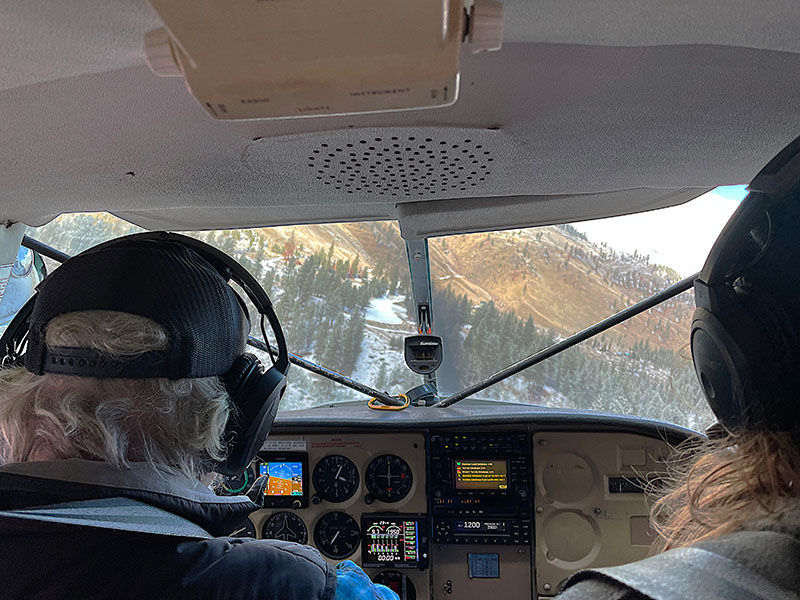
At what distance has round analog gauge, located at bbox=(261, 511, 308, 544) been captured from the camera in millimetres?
2826

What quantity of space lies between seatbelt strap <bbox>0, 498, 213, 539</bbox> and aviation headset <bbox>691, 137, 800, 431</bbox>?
666 millimetres

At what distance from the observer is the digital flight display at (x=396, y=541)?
8.95ft

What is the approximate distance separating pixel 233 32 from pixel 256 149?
686mm

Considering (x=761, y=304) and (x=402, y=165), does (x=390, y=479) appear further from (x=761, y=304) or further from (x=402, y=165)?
(x=761, y=304)

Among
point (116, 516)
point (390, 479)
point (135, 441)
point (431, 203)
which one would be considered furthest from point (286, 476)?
point (116, 516)

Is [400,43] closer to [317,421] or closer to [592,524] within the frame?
[317,421]

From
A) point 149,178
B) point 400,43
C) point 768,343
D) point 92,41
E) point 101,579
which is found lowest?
point 101,579

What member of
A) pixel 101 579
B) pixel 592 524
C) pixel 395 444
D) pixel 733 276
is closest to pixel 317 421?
pixel 395 444

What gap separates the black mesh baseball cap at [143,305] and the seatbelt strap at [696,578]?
2.24 ft

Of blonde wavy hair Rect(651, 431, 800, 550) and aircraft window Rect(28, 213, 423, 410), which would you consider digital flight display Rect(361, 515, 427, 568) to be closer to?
aircraft window Rect(28, 213, 423, 410)

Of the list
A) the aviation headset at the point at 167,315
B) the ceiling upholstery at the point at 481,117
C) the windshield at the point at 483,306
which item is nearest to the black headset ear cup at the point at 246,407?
the aviation headset at the point at 167,315

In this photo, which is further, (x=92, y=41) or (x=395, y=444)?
(x=395, y=444)

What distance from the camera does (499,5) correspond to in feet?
2.19

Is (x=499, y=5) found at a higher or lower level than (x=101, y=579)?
higher
